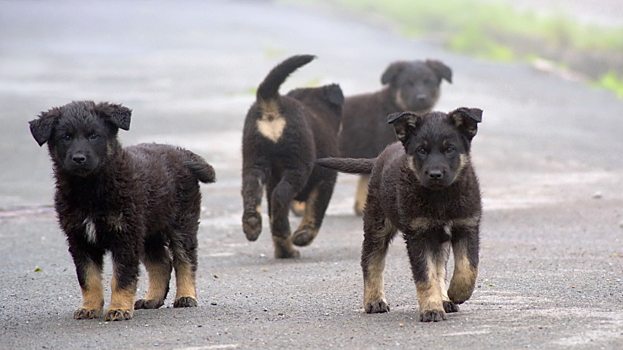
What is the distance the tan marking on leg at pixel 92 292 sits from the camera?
6.63 meters

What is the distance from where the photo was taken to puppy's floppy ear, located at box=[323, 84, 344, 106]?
10.8 meters

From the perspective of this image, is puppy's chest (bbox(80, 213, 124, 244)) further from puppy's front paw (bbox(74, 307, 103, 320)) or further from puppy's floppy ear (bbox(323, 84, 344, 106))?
puppy's floppy ear (bbox(323, 84, 344, 106))

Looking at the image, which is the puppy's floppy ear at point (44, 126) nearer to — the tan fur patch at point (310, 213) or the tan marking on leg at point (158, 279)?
the tan marking on leg at point (158, 279)

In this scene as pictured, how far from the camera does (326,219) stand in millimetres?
11953

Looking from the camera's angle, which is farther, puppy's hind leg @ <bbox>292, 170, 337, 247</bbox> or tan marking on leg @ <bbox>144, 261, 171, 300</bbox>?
puppy's hind leg @ <bbox>292, 170, 337, 247</bbox>

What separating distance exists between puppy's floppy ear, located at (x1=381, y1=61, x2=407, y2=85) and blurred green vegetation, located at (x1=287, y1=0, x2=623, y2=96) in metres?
11.0

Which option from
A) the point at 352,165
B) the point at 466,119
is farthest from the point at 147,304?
the point at 466,119

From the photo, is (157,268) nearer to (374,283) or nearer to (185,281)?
(185,281)

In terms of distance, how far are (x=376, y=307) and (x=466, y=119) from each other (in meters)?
1.43

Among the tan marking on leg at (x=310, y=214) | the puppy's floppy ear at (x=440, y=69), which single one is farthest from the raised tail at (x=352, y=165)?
the puppy's floppy ear at (x=440, y=69)

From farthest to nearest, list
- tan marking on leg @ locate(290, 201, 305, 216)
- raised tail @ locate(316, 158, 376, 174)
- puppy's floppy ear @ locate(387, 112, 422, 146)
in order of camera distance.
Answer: tan marking on leg @ locate(290, 201, 305, 216), raised tail @ locate(316, 158, 376, 174), puppy's floppy ear @ locate(387, 112, 422, 146)

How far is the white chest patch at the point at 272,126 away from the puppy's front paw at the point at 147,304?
2.67 m

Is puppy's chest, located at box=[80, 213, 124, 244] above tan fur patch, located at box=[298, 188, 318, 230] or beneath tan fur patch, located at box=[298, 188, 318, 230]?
above

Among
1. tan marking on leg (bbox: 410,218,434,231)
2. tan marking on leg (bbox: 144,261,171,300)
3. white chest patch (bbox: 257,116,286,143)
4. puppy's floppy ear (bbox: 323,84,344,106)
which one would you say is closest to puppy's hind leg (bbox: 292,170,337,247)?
white chest patch (bbox: 257,116,286,143)
